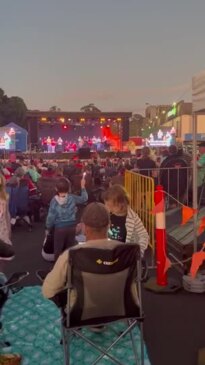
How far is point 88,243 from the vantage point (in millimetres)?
3301

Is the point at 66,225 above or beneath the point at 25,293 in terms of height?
above

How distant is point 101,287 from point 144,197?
16.3ft

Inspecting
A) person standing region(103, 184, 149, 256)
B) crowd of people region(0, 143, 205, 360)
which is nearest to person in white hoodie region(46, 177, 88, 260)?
crowd of people region(0, 143, 205, 360)

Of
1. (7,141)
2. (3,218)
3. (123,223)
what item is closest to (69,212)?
(3,218)

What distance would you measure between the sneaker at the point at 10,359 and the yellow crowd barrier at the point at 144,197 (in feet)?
12.8

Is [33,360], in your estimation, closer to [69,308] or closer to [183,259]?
[69,308]

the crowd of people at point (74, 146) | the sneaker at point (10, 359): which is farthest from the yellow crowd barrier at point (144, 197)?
the crowd of people at point (74, 146)

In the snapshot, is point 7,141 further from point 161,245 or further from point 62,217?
point 161,245

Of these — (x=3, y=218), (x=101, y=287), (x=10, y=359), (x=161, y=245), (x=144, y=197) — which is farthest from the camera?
(x=144, y=197)

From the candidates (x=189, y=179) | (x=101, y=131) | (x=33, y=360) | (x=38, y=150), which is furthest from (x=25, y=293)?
(x=101, y=131)

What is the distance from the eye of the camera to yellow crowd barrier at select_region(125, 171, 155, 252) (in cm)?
757

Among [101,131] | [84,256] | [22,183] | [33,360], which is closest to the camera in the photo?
[84,256]

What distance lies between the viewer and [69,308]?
316 cm

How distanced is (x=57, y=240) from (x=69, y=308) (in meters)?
3.59
